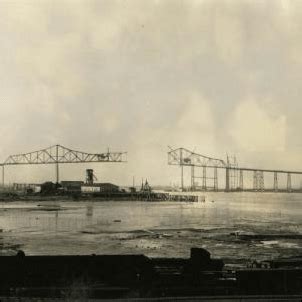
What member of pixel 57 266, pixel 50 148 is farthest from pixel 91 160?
pixel 57 266

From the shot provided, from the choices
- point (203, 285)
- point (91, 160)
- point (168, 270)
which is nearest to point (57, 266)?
point (168, 270)

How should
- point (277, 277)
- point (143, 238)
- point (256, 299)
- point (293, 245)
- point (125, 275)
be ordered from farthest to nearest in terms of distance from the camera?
1. point (143, 238)
2. point (293, 245)
3. point (125, 275)
4. point (277, 277)
5. point (256, 299)

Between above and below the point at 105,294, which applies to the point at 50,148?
above

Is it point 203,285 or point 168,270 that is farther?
point 168,270

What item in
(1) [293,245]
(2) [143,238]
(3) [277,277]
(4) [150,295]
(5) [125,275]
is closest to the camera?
(4) [150,295]

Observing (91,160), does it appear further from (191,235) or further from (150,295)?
(150,295)

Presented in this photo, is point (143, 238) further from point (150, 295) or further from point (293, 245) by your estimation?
point (150, 295)
